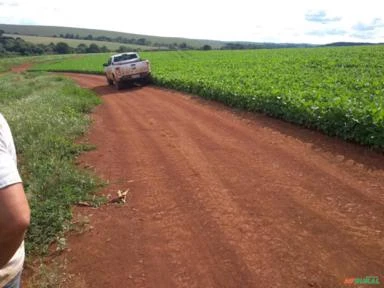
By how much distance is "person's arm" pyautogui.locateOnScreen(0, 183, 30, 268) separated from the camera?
1.79 m

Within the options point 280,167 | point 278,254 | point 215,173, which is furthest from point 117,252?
point 280,167

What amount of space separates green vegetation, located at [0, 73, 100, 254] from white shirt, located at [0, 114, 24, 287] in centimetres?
266

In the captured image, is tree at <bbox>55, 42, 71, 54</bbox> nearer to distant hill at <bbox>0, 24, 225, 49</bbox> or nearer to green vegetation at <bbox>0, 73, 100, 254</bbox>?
distant hill at <bbox>0, 24, 225, 49</bbox>

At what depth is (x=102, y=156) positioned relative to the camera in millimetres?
8312

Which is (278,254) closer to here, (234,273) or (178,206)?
(234,273)

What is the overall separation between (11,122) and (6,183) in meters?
9.91

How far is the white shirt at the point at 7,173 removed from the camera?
1792 mm

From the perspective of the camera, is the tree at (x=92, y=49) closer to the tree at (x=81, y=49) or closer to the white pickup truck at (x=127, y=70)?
the tree at (x=81, y=49)

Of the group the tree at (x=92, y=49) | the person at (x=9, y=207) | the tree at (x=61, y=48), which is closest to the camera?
the person at (x=9, y=207)

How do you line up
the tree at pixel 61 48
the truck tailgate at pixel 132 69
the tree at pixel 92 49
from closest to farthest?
the truck tailgate at pixel 132 69, the tree at pixel 61 48, the tree at pixel 92 49

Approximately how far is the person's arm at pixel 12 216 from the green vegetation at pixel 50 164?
3049 millimetres

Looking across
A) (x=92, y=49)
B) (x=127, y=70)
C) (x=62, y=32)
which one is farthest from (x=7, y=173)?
(x=62, y=32)

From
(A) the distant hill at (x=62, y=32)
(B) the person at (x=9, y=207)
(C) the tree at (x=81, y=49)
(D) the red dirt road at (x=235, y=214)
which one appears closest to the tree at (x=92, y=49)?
(C) the tree at (x=81, y=49)

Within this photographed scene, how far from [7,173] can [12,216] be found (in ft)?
0.65
